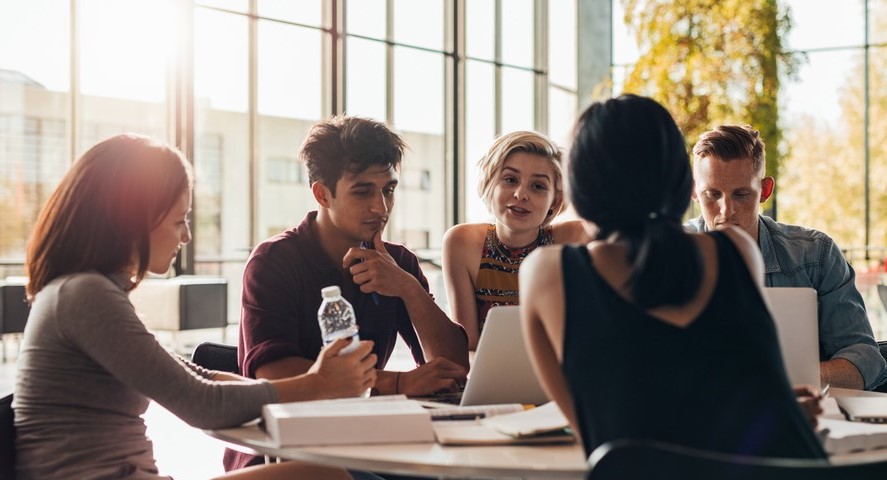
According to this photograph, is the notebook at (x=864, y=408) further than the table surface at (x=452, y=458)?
Yes

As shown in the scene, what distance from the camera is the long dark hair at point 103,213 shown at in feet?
5.51

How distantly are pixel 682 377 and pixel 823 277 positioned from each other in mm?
1529

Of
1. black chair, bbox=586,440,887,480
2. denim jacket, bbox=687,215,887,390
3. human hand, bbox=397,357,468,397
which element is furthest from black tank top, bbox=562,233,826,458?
denim jacket, bbox=687,215,887,390

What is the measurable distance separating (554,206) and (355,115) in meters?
0.73

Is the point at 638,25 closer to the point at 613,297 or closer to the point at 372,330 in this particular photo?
the point at 372,330

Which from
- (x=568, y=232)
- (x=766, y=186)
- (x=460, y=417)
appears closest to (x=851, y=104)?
(x=766, y=186)

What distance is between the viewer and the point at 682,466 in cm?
99

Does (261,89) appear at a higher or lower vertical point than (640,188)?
higher

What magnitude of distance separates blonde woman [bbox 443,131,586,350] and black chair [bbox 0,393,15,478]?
4.31ft

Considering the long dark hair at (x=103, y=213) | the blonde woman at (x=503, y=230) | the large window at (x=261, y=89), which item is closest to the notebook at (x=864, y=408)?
the blonde woman at (x=503, y=230)

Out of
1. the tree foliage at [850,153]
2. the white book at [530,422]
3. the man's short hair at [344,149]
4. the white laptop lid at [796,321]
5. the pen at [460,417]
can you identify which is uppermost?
the tree foliage at [850,153]

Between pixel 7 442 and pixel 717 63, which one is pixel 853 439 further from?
pixel 717 63

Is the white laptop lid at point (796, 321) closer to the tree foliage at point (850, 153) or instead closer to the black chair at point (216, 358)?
the black chair at point (216, 358)

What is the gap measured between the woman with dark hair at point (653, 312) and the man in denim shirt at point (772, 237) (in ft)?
4.10
